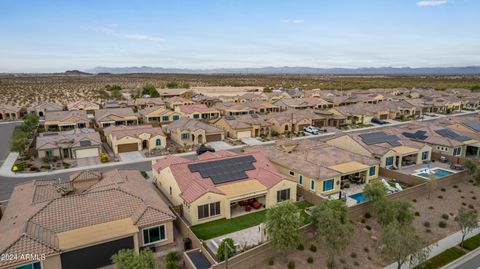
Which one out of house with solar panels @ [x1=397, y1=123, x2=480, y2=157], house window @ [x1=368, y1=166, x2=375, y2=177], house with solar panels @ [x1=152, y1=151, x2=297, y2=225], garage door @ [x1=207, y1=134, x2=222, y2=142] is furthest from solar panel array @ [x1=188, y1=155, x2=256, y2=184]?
house with solar panels @ [x1=397, y1=123, x2=480, y2=157]

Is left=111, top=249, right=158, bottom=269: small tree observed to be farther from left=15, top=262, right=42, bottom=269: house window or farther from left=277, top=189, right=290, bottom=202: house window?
left=277, top=189, right=290, bottom=202: house window

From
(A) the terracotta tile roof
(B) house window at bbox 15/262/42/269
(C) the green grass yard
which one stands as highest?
(A) the terracotta tile roof

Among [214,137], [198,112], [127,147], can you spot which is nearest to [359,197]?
[214,137]

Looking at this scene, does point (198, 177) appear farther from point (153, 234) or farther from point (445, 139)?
point (445, 139)

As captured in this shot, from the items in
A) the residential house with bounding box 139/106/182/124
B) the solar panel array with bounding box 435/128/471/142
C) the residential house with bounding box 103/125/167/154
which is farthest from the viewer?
the residential house with bounding box 139/106/182/124

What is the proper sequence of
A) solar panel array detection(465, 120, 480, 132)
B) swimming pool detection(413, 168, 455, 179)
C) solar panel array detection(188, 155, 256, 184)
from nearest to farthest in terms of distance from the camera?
solar panel array detection(188, 155, 256, 184) < swimming pool detection(413, 168, 455, 179) < solar panel array detection(465, 120, 480, 132)

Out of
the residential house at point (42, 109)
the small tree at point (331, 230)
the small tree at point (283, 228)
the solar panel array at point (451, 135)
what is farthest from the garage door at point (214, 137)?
the residential house at point (42, 109)
